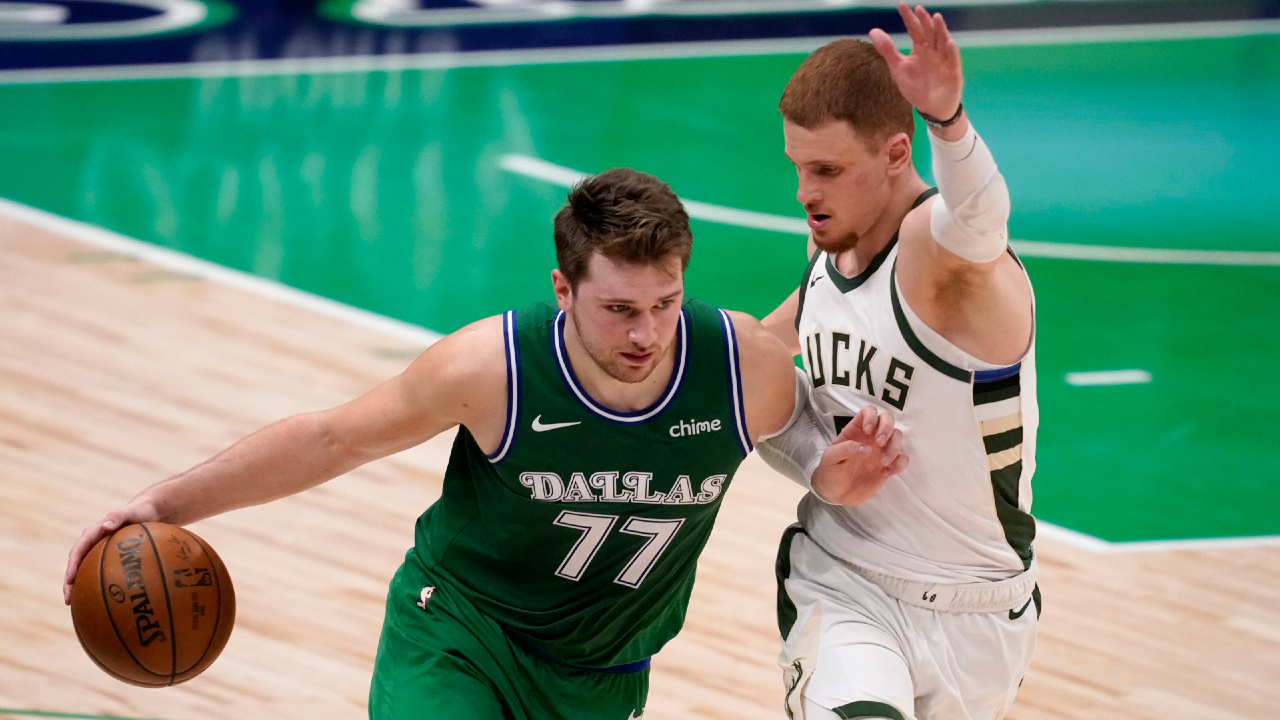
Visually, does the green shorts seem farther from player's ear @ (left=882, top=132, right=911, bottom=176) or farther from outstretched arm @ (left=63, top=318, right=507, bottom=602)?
player's ear @ (left=882, top=132, right=911, bottom=176)

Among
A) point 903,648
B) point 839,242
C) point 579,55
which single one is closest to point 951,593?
point 903,648

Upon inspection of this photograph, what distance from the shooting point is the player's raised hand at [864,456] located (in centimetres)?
403

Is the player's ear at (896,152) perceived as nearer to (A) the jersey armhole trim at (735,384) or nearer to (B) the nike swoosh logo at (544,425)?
(A) the jersey armhole trim at (735,384)

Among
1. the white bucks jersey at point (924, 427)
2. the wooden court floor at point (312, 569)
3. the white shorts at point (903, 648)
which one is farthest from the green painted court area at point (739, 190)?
the white bucks jersey at point (924, 427)

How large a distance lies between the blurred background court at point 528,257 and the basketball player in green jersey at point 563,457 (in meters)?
1.69

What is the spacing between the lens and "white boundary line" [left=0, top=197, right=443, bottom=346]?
386 inches

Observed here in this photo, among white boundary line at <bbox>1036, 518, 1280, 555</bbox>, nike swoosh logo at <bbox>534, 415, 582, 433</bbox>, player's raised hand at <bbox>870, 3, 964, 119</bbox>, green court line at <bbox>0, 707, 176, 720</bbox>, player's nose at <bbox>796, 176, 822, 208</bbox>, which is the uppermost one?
player's raised hand at <bbox>870, 3, 964, 119</bbox>

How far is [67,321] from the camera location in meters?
9.62

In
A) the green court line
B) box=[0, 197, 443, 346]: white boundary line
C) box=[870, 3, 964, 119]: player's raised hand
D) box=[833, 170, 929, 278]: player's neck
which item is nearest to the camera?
box=[870, 3, 964, 119]: player's raised hand

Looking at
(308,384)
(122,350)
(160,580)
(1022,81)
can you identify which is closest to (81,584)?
(160,580)

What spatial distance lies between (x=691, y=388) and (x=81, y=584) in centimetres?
173

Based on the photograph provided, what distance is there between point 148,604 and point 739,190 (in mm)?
8869

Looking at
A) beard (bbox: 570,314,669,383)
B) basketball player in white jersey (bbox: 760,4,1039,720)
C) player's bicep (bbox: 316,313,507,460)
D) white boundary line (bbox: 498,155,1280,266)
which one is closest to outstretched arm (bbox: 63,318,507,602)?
player's bicep (bbox: 316,313,507,460)

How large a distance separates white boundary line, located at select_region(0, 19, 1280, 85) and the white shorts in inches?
473
